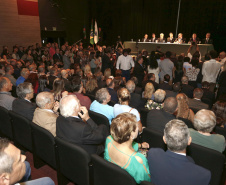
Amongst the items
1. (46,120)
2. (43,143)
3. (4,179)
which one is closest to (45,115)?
(46,120)

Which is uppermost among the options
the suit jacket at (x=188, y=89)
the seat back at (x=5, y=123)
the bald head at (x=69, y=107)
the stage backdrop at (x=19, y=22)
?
the stage backdrop at (x=19, y=22)

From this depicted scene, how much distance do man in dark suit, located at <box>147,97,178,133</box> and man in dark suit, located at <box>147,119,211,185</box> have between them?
3.12 feet

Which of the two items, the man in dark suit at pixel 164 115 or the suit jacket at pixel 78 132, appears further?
the man in dark suit at pixel 164 115

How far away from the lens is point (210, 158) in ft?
6.25

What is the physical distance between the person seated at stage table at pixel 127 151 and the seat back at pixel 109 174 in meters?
0.12

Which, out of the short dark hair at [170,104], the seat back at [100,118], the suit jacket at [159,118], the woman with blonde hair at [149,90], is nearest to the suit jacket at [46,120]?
the seat back at [100,118]

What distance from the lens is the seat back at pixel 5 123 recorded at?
9.41ft

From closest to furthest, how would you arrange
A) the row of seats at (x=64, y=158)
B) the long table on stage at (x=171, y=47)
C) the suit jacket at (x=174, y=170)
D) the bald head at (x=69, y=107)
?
the suit jacket at (x=174, y=170) → the row of seats at (x=64, y=158) → the bald head at (x=69, y=107) → the long table on stage at (x=171, y=47)

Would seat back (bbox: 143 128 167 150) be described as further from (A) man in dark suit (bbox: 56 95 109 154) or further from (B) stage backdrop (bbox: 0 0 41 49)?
(B) stage backdrop (bbox: 0 0 41 49)

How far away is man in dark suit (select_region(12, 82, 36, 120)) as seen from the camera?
2.84m

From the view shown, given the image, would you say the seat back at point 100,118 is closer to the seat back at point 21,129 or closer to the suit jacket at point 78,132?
the suit jacket at point 78,132

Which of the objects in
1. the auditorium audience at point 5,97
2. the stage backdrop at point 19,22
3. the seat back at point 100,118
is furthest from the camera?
the stage backdrop at point 19,22

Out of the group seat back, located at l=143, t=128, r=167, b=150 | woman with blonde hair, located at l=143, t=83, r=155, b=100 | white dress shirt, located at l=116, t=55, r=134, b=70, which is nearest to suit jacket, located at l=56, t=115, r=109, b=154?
seat back, located at l=143, t=128, r=167, b=150

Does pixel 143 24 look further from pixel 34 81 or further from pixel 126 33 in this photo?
pixel 34 81
